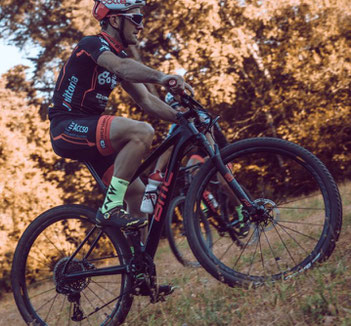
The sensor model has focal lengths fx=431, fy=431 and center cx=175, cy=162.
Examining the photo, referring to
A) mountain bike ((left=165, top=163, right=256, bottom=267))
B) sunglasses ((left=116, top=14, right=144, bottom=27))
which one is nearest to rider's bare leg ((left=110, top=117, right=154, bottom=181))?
sunglasses ((left=116, top=14, right=144, bottom=27))

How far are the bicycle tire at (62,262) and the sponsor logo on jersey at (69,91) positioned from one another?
2.48ft

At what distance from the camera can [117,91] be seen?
15.2 meters

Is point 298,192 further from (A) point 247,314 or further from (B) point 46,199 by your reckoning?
(B) point 46,199

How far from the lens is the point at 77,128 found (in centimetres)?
292

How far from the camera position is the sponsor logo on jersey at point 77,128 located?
289 centimetres

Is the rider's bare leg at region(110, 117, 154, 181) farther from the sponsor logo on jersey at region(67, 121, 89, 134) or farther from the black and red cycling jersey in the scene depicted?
the black and red cycling jersey

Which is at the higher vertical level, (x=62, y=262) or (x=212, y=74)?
(x=212, y=74)

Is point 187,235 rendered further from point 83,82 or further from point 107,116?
point 83,82

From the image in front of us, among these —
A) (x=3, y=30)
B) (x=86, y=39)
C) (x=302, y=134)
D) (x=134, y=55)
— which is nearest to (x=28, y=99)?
(x=3, y=30)

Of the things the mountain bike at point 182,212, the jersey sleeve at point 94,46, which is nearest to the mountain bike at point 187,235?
the jersey sleeve at point 94,46

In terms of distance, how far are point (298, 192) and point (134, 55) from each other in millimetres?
11816

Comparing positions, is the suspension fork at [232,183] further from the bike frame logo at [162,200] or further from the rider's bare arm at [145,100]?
the rider's bare arm at [145,100]

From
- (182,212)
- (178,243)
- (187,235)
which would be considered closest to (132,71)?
(187,235)

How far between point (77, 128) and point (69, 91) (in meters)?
0.31
